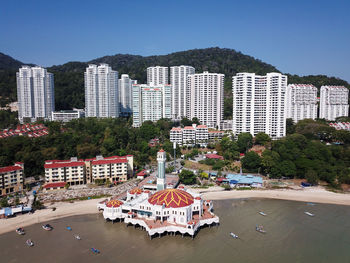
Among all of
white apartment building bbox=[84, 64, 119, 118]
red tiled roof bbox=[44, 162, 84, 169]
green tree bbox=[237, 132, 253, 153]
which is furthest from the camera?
white apartment building bbox=[84, 64, 119, 118]

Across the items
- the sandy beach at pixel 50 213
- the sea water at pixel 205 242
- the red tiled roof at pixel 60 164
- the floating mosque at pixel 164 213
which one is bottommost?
the sea water at pixel 205 242

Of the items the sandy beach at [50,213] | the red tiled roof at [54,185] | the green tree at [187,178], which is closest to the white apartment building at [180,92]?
the green tree at [187,178]

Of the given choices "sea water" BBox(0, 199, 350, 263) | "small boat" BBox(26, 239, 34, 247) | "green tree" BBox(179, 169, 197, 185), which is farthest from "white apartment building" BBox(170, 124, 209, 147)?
"small boat" BBox(26, 239, 34, 247)

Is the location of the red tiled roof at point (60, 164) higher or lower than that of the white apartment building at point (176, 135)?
lower

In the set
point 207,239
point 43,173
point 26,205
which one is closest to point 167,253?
point 207,239

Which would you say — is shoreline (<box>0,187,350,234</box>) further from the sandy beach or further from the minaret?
the minaret

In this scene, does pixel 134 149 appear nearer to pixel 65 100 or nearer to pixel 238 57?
pixel 65 100

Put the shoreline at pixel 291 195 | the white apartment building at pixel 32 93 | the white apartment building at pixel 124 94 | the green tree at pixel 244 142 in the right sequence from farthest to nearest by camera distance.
→ 1. the white apartment building at pixel 124 94
2. the white apartment building at pixel 32 93
3. the green tree at pixel 244 142
4. the shoreline at pixel 291 195

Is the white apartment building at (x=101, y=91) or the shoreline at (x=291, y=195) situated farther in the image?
the white apartment building at (x=101, y=91)

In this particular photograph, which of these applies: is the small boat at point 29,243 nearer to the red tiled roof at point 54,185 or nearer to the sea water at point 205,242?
the sea water at point 205,242
